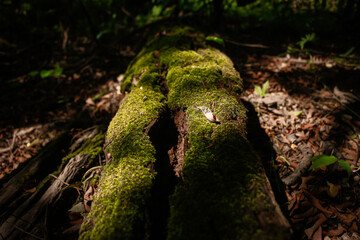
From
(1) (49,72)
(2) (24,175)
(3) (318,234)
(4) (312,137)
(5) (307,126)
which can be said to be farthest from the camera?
(1) (49,72)

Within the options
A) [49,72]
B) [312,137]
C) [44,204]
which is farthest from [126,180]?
[49,72]

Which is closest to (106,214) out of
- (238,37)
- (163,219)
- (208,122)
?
(163,219)

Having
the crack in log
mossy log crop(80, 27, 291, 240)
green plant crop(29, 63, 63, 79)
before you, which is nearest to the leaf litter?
mossy log crop(80, 27, 291, 240)

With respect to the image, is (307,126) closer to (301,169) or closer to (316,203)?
(301,169)

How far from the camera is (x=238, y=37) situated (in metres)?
5.68

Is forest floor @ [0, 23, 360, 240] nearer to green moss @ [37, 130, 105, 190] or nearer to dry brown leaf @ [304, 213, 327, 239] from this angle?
dry brown leaf @ [304, 213, 327, 239]

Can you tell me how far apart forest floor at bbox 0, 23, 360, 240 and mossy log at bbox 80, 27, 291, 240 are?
1.08m

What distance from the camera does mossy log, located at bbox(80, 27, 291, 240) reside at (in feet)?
4.02

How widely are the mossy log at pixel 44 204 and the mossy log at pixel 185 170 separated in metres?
0.72

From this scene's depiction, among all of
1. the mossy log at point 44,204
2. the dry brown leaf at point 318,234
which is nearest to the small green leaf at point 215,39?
the mossy log at point 44,204

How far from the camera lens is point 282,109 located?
3361 mm

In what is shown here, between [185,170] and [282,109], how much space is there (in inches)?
108

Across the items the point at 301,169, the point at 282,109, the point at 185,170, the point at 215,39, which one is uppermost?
the point at 215,39

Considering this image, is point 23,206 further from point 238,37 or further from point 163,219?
point 238,37
